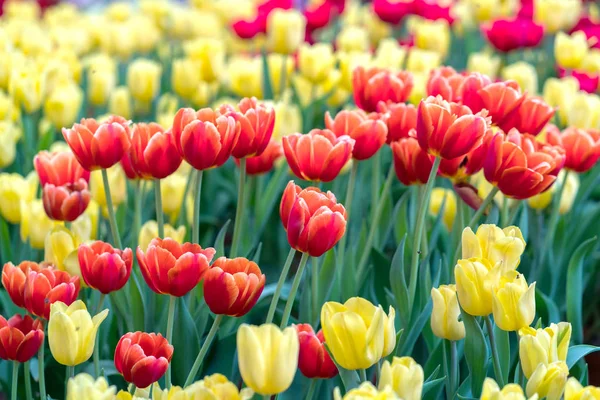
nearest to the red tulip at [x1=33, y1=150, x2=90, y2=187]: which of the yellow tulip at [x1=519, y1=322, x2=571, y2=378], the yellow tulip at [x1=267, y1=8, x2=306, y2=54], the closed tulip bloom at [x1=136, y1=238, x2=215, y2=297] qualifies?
the closed tulip bloom at [x1=136, y1=238, x2=215, y2=297]

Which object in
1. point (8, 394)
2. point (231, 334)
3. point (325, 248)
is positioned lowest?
point (8, 394)

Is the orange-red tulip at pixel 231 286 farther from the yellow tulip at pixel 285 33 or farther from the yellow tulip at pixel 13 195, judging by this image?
the yellow tulip at pixel 285 33

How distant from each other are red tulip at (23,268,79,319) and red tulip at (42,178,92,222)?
8.1 inches

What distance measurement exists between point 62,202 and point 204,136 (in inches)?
12.7

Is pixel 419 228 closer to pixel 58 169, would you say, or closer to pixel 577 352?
pixel 577 352

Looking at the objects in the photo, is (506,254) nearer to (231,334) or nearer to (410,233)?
(231,334)

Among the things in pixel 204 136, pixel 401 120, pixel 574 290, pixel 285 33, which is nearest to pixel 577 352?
pixel 574 290

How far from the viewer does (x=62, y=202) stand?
125 cm

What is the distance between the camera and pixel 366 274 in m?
Answer: 1.38

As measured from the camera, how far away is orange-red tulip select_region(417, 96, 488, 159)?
1064 mm

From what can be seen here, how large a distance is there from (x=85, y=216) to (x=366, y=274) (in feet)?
1.57

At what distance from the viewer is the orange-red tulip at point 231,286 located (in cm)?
95

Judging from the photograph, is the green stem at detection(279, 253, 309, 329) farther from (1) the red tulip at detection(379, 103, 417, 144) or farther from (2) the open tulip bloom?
(1) the red tulip at detection(379, 103, 417, 144)

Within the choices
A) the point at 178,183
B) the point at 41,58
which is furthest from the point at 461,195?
the point at 41,58
